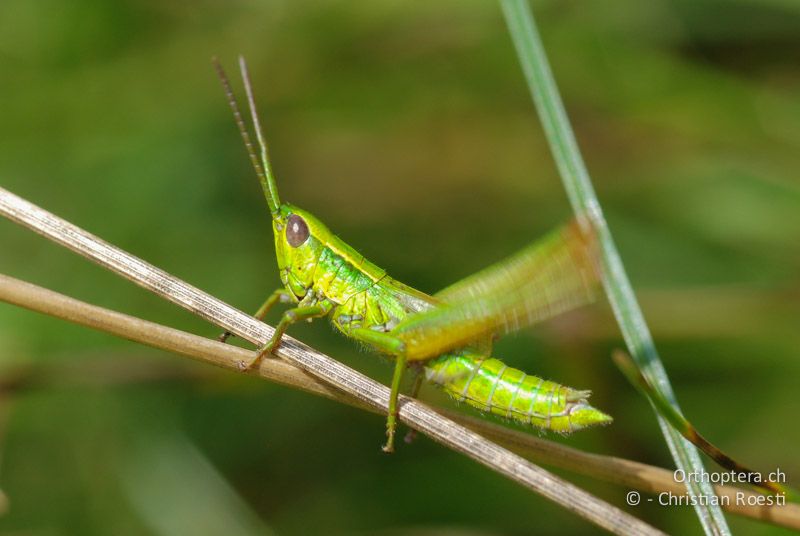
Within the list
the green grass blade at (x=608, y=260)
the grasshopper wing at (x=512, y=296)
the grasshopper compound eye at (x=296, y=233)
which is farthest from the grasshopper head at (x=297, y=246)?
the green grass blade at (x=608, y=260)

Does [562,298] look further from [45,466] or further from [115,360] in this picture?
[45,466]

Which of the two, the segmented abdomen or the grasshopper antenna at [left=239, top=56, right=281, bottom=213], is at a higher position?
the grasshopper antenna at [left=239, top=56, right=281, bottom=213]

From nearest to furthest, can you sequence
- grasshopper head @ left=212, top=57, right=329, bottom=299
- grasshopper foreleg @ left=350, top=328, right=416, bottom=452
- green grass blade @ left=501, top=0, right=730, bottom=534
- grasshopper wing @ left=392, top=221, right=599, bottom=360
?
1. green grass blade @ left=501, top=0, right=730, bottom=534
2. grasshopper wing @ left=392, top=221, right=599, bottom=360
3. grasshopper foreleg @ left=350, top=328, right=416, bottom=452
4. grasshopper head @ left=212, top=57, right=329, bottom=299

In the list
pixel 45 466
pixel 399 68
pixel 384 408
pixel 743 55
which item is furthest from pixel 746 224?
pixel 45 466

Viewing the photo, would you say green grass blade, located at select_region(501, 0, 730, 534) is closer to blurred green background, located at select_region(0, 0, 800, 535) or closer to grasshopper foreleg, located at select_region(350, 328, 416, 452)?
grasshopper foreleg, located at select_region(350, 328, 416, 452)

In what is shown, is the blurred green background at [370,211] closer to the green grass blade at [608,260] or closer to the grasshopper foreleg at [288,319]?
the grasshopper foreleg at [288,319]

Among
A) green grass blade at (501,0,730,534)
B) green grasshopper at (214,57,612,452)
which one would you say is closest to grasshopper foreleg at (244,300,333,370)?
green grasshopper at (214,57,612,452)
